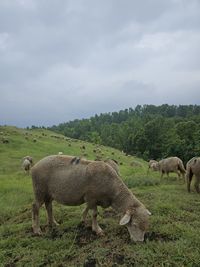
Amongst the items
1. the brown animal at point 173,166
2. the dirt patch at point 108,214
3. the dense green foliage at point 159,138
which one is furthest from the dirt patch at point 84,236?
A: the dense green foliage at point 159,138

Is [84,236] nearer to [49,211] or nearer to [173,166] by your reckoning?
[49,211]

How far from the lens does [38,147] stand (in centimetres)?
5472

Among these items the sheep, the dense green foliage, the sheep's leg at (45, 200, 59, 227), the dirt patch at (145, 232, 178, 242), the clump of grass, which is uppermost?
the sheep

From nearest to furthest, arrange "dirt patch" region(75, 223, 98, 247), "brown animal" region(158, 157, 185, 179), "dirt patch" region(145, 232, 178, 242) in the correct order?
"dirt patch" region(145, 232, 178, 242), "dirt patch" region(75, 223, 98, 247), "brown animal" region(158, 157, 185, 179)

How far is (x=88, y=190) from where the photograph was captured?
36.3 ft

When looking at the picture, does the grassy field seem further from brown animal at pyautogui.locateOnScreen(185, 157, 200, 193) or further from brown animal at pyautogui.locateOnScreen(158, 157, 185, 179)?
brown animal at pyautogui.locateOnScreen(158, 157, 185, 179)

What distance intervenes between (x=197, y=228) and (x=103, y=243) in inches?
109

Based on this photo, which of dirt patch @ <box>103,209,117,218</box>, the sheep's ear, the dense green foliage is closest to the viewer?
the sheep's ear

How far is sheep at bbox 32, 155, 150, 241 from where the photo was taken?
10.2 meters

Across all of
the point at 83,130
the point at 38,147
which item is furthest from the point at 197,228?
the point at 83,130

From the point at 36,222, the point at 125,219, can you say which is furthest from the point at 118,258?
the point at 36,222

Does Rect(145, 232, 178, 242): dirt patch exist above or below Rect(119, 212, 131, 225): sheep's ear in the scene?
below

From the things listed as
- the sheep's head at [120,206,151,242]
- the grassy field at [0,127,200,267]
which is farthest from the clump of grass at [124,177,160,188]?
the sheep's head at [120,206,151,242]

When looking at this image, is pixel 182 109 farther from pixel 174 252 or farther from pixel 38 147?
pixel 174 252
